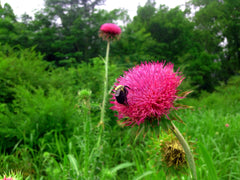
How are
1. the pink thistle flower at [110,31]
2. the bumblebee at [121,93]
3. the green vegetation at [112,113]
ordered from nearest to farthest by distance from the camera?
the bumblebee at [121,93] → the green vegetation at [112,113] → the pink thistle flower at [110,31]

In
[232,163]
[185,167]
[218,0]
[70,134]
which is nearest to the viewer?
[185,167]

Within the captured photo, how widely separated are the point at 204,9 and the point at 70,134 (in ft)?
23.1

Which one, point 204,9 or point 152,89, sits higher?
point 204,9

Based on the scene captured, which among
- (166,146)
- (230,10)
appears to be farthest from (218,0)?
(166,146)

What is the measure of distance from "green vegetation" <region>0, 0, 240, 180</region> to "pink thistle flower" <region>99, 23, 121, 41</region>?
72 centimetres

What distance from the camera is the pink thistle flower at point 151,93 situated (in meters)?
1.23

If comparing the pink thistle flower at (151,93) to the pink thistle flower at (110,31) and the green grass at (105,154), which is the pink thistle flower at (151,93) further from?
the pink thistle flower at (110,31)

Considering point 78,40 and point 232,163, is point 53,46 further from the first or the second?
point 232,163

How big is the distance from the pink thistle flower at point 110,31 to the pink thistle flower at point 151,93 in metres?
3.19

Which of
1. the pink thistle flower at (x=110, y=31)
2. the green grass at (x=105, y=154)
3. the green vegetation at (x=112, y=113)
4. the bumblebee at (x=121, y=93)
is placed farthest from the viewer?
the pink thistle flower at (x=110, y=31)

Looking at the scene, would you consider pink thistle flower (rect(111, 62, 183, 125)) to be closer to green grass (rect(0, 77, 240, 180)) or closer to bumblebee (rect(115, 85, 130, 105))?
bumblebee (rect(115, 85, 130, 105))

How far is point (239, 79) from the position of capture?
11.0m

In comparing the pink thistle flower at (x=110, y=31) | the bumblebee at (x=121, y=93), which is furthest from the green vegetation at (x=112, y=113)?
the pink thistle flower at (x=110, y=31)

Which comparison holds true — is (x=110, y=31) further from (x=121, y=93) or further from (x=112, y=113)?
(x=121, y=93)
